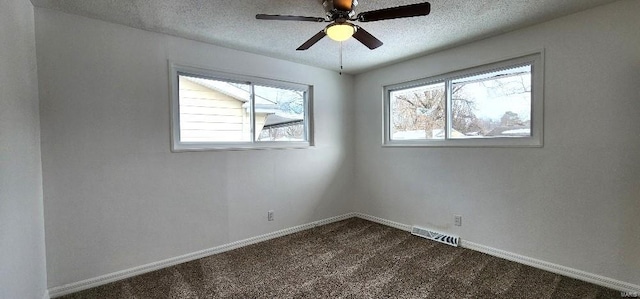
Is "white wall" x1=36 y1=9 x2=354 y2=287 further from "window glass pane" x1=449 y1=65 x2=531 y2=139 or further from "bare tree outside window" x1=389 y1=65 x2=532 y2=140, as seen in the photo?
"window glass pane" x1=449 y1=65 x2=531 y2=139

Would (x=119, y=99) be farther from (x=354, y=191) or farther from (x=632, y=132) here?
(x=632, y=132)

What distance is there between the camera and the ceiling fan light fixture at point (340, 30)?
1890 mm

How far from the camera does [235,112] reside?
3.24 metres

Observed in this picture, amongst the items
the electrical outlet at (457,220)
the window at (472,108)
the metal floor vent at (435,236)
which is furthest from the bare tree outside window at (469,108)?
the metal floor vent at (435,236)

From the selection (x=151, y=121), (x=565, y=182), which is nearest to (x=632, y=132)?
(x=565, y=182)

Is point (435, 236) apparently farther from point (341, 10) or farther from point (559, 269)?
point (341, 10)

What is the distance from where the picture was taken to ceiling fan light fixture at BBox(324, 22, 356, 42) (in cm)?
189

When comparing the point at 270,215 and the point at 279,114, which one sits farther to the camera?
the point at 279,114

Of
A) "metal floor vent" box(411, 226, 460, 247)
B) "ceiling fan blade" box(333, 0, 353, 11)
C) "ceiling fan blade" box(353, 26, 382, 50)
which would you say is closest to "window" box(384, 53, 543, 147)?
"metal floor vent" box(411, 226, 460, 247)

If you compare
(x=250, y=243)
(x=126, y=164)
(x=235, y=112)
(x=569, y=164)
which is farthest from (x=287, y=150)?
(x=569, y=164)

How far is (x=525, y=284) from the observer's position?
228 cm

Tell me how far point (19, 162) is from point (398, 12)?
2.50 m

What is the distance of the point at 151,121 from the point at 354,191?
2.93 metres

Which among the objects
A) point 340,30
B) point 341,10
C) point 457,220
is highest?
point 341,10
